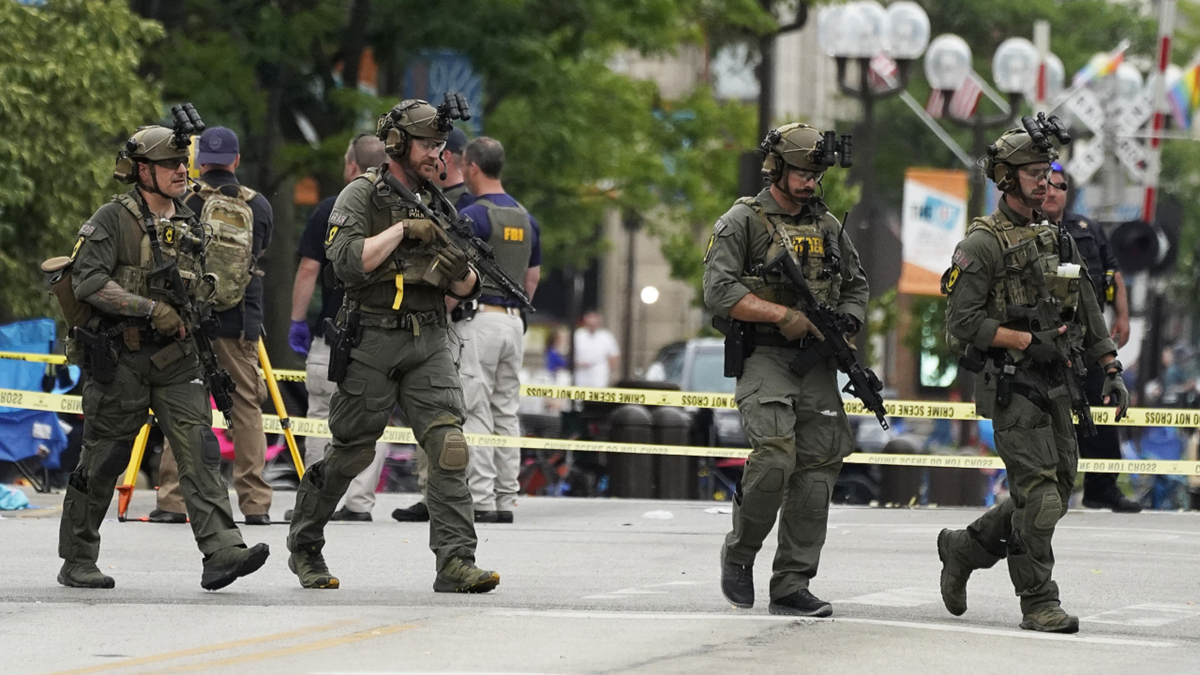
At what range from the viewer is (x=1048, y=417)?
8.45 meters

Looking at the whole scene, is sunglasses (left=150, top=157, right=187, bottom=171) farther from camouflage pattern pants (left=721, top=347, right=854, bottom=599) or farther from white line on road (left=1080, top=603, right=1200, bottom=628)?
white line on road (left=1080, top=603, right=1200, bottom=628)


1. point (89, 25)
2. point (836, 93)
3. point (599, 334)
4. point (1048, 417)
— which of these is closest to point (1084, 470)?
point (1048, 417)

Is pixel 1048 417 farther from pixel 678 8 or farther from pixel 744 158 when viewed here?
pixel 678 8

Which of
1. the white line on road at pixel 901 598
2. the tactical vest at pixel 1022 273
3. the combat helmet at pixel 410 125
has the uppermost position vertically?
the combat helmet at pixel 410 125

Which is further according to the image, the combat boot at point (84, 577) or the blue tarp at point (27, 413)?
the blue tarp at point (27, 413)

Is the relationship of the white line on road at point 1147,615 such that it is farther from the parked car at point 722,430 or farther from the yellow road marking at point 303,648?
the parked car at point 722,430

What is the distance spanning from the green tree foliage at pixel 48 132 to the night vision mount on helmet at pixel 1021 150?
9.78 m

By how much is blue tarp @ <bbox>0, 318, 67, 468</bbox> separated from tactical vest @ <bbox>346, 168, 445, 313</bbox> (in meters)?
5.79

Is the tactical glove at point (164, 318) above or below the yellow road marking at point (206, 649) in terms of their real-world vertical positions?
above

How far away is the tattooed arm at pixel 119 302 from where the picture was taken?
8922 millimetres

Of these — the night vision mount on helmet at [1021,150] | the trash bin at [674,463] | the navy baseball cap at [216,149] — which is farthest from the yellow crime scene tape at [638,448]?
the night vision mount on helmet at [1021,150]

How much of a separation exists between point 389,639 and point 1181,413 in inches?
314

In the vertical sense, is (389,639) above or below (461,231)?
below

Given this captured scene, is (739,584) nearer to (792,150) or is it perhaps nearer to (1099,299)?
(792,150)
